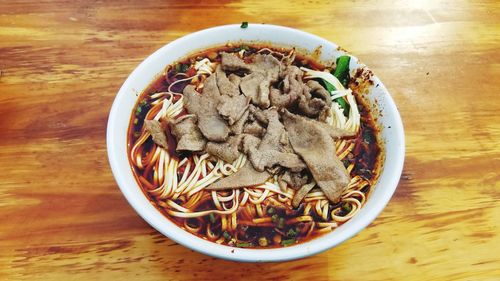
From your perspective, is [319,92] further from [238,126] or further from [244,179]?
[244,179]

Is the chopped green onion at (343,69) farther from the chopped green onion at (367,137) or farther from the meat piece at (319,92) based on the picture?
the chopped green onion at (367,137)

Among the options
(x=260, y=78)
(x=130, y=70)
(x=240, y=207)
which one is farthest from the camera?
(x=130, y=70)

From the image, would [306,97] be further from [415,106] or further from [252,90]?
[415,106]

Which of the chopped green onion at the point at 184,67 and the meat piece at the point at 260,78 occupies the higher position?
the meat piece at the point at 260,78

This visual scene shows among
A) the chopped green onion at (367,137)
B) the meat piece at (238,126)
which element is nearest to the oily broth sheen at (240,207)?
the chopped green onion at (367,137)

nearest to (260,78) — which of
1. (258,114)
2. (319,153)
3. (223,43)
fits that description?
(258,114)

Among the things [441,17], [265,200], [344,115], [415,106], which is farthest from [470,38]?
[265,200]
